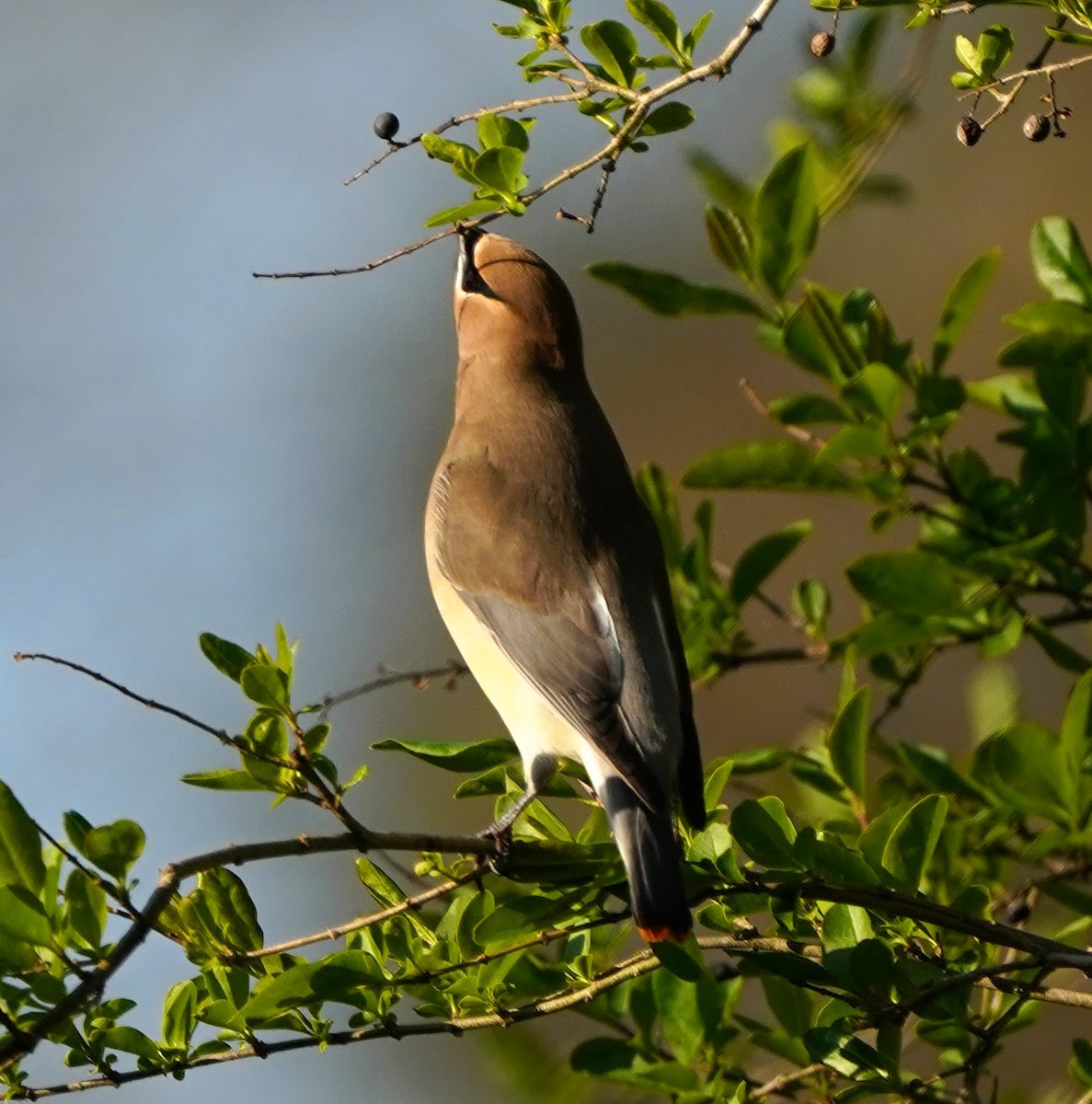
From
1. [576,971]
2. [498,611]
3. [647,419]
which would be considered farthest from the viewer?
[647,419]

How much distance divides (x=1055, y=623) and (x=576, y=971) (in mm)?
893

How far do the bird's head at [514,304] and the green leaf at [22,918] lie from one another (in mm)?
1639

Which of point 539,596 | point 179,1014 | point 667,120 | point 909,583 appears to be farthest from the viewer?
point 539,596

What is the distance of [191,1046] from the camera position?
233 centimetres

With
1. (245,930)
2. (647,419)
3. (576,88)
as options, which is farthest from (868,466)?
(647,419)

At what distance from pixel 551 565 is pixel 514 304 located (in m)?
0.57

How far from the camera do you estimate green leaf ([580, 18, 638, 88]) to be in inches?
93.7

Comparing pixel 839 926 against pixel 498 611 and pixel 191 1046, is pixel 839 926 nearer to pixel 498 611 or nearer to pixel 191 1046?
pixel 191 1046

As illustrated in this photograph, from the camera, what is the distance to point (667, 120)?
238cm

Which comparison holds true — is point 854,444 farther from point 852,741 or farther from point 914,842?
point 914,842

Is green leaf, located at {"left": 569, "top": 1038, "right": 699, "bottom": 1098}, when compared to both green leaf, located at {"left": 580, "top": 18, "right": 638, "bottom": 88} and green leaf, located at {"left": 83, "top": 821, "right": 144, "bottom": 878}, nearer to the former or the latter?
green leaf, located at {"left": 83, "top": 821, "right": 144, "bottom": 878}

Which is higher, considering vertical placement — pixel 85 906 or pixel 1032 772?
pixel 85 906

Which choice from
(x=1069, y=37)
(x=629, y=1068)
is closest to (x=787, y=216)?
(x=1069, y=37)

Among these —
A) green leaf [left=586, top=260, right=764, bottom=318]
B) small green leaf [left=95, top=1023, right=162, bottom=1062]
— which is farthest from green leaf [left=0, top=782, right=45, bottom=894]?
green leaf [left=586, top=260, right=764, bottom=318]
